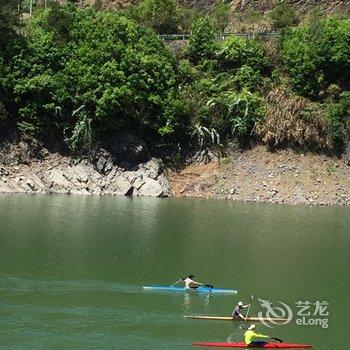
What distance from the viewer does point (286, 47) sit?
2616 inches

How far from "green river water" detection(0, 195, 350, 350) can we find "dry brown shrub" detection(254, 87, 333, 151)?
12746 mm

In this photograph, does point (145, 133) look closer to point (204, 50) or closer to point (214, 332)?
point (204, 50)

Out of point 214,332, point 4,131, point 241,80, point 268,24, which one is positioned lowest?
point 214,332

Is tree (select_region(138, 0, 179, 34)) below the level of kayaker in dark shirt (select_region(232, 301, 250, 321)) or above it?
above

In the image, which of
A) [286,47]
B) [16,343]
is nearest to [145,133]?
[286,47]

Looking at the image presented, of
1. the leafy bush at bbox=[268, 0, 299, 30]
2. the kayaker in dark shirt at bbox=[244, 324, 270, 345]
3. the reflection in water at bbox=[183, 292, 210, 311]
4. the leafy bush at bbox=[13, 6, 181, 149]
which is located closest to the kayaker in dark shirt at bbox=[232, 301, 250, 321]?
the reflection in water at bbox=[183, 292, 210, 311]

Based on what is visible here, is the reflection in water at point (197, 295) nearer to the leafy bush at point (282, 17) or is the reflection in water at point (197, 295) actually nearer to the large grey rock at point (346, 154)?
the large grey rock at point (346, 154)

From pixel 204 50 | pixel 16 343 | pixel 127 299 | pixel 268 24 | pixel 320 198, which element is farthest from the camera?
pixel 268 24

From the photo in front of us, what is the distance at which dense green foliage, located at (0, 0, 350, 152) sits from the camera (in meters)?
58.8

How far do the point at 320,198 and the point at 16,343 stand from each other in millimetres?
40853

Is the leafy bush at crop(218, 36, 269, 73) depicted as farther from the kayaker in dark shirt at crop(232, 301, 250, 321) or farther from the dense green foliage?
the kayaker in dark shirt at crop(232, 301, 250, 321)

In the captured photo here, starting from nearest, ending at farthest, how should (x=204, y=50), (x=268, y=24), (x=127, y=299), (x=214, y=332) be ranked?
(x=214, y=332) < (x=127, y=299) < (x=204, y=50) < (x=268, y=24)

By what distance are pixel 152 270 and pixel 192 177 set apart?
3049cm

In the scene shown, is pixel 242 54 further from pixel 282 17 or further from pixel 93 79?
pixel 93 79
